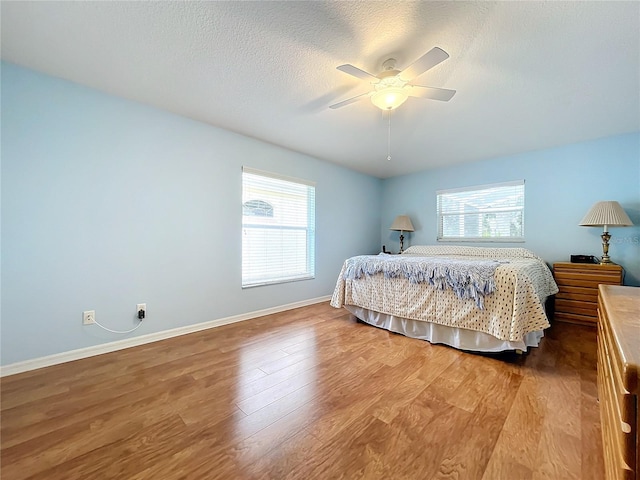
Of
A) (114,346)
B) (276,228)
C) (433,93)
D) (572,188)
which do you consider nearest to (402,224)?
(572,188)

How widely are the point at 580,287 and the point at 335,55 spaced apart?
3684 millimetres

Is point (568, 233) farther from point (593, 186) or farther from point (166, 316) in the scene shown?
point (166, 316)

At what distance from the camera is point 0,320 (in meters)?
1.79

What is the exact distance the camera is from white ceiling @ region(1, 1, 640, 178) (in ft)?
4.67

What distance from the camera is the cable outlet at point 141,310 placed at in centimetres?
234

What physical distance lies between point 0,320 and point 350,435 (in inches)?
98.6

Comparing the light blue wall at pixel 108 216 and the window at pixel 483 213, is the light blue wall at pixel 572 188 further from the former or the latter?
the light blue wall at pixel 108 216

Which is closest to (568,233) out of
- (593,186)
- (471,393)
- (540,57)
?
(593,186)

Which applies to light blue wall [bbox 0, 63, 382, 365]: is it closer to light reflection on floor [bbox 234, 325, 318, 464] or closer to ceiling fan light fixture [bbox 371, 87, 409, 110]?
light reflection on floor [bbox 234, 325, 318, 464]

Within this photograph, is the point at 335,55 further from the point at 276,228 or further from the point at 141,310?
the point at 141,310

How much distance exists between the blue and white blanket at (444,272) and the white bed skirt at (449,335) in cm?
31

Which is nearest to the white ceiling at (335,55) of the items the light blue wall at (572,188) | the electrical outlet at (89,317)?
the light blue wall at (572,188)

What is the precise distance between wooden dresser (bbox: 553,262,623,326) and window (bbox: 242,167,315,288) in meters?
3.17

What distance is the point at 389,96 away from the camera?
74.8 inches
